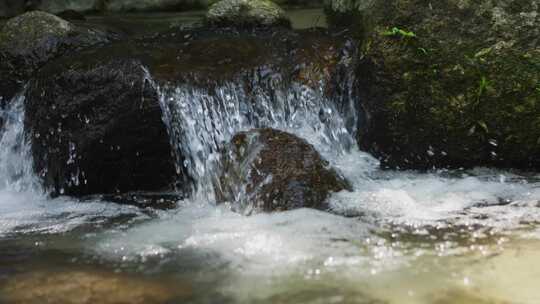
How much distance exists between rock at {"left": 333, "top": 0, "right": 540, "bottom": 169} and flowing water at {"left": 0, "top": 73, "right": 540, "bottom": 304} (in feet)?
0.66

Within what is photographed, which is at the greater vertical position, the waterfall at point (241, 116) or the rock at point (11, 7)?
the rock at point (11, 7)

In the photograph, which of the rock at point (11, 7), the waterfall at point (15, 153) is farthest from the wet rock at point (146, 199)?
the rock at point (11, 7)

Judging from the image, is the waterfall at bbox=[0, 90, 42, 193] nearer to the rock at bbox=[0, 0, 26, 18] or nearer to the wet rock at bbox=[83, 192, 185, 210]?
the wet rock at bbox=[83, 192, 185, 210]

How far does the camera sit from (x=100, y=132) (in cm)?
536

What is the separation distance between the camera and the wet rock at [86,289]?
3031 mm

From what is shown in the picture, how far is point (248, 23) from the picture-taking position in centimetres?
698

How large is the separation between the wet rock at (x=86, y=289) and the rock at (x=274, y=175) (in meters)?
1.32

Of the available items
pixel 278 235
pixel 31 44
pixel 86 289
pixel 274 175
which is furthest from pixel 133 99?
pixel 86 289

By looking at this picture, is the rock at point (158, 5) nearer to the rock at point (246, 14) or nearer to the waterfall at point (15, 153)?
the rock at point (246, 14)

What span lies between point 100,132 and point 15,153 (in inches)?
43.3

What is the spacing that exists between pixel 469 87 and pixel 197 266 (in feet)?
9.64

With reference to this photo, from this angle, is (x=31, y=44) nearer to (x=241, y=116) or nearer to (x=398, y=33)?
(x=241, y=116)

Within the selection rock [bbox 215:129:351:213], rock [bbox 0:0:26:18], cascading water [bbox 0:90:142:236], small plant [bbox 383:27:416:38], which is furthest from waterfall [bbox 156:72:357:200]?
rock [bbox 0:0:26:18]

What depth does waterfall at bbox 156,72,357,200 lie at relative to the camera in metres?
5.35
